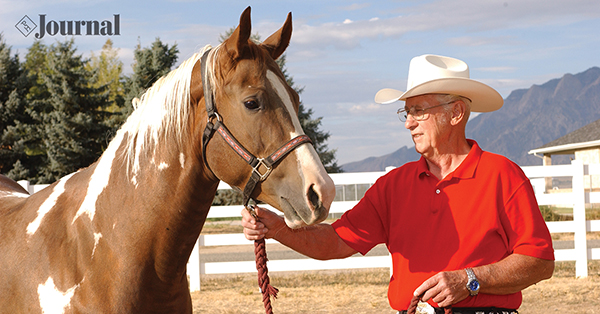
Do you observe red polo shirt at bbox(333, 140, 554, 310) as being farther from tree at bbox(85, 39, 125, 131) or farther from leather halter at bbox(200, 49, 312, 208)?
tree at bbox(85, 39, 125, 131)

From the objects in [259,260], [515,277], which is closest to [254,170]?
[259,260]

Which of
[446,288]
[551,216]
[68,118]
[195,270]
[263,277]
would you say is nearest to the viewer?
[446,288]

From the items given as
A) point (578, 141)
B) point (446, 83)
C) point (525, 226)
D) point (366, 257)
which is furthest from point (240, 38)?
point (578, 141)

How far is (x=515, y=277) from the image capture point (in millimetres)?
1929

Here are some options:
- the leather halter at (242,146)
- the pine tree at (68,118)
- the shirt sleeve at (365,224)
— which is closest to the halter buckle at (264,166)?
the leather halter at (242,146)

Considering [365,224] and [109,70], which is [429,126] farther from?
[109,70]

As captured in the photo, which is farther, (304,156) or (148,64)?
(148,64)

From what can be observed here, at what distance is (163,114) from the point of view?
215cm

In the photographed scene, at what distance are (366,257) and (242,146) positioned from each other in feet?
17.8

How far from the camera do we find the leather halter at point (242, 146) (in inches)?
74.5

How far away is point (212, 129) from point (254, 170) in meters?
0.26

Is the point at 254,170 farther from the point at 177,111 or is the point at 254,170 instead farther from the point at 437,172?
the point at 437,172

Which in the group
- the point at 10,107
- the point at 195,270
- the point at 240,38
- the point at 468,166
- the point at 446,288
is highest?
the point at 10,107

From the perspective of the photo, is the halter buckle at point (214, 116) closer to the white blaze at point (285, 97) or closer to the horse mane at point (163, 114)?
the horse mane at point (163, 114)
